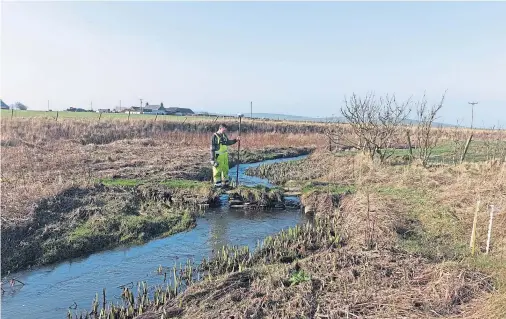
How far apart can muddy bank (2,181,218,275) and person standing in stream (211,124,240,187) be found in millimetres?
707

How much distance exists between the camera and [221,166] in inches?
572

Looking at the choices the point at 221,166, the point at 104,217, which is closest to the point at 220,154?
the point at 221,166

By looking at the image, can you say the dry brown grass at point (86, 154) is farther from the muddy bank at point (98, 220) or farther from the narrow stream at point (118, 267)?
the narrow stream at point (118, 267)

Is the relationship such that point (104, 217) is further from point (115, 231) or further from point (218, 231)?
point (218, 231)

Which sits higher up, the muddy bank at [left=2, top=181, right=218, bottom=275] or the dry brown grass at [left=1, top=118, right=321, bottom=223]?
the dry brown grass at [left=1, top=118, right=321, bottom=223]

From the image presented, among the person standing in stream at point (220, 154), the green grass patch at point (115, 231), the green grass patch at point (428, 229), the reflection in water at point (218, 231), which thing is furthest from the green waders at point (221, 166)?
the green grass patch at point (428, 229)

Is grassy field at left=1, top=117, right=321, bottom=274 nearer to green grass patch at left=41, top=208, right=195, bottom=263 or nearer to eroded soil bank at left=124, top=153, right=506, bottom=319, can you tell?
green grass patch at left=41, top=208, right=195, bottom=263

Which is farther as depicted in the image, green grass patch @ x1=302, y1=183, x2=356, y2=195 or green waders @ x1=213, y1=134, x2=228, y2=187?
green waders @ x1=213, y1=134, x2=228, y2=187

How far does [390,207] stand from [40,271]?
28.0 feet

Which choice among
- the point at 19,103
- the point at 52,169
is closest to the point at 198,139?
the point at 52,169

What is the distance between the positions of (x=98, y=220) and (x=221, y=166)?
17.0 ft

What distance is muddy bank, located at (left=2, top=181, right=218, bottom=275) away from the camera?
28.9 feet

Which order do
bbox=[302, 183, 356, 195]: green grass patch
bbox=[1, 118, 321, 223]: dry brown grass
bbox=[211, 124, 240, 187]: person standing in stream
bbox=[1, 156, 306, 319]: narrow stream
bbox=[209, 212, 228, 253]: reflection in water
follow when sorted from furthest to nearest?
1. bbox=[211, 124, 240, 187]: person standing in stream
2. bbox=[302, 183, 356, 195]: green grass patch
3. bbox=[1, 118, 321, 223]: dry brown grass
4. bbox=[209, 212, 228, 253]: reflection in water
5. bbox=[1, 156, 306, 319]: narrow stream

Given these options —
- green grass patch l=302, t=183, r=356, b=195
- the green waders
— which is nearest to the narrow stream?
green grass patch l=302, t=183, r=356, b=195
